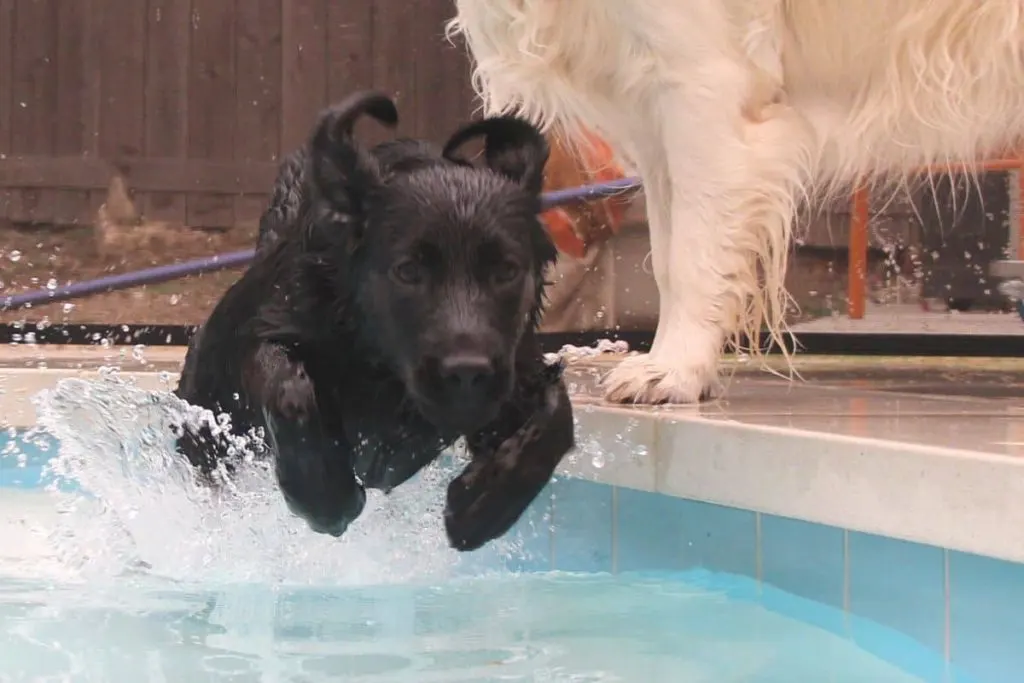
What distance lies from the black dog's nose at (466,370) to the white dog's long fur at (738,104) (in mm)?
904

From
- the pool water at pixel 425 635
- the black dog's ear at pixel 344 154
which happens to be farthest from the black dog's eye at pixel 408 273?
the pool water at pixel 425 635

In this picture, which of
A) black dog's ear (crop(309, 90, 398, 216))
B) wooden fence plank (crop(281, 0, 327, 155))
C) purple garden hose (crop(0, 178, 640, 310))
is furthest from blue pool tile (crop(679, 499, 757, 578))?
wooden fence plank (crop(281, 0, 327, 155))

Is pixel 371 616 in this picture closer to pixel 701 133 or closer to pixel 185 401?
pixel 185 401

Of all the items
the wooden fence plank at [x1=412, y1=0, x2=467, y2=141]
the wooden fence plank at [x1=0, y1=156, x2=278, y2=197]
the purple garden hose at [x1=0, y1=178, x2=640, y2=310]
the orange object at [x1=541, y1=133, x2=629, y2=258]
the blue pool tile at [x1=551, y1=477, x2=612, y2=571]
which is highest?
the wooden fence plank at [x1=412, y1=0, x2=467, y2=141]

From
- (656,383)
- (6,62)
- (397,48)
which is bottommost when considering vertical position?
(656,383)

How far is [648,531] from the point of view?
7.47 feet

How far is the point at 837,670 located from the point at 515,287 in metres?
0.65

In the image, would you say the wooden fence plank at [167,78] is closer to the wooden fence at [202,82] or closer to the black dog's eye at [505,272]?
the wooden fence at [202,82]

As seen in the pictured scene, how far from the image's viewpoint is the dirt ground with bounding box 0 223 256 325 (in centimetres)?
670

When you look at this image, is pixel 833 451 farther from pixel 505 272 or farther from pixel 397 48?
pixel 397 48

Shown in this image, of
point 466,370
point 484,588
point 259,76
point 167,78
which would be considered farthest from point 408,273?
point 167,78

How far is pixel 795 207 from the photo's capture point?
2.58 m

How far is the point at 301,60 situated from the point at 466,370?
20.0ft

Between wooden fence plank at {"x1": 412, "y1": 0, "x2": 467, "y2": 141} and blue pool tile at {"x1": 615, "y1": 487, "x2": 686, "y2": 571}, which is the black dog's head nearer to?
blue pool tile at {"x1": 615, "y1": 487, "x2": 686, "y2": 571}
